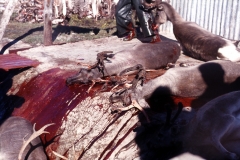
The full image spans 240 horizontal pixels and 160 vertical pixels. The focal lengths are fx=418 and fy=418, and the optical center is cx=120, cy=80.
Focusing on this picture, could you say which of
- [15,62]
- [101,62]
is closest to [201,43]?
[101,62]

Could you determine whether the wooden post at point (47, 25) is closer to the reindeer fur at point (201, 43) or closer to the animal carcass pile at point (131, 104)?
the animal carcass pile at point (131, 104)

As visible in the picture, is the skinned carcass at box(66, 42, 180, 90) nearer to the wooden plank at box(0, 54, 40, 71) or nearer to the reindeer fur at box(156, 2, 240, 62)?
the reindeer fur at box(156, 2, 240, 62)

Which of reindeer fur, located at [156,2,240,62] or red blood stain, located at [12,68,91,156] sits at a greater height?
reindeer fur, located at [156,2,240,62]

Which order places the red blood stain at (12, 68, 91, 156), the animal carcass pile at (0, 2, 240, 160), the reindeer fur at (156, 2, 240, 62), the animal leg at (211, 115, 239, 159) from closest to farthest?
1. the animal leg at (211, 115, 239, 159)
2. the animal carcass pile at (0, 2, 240, 160)
3. the red blood stain at (12, 68, 91, 156)
4. the reindeer fur at (156, 2, 240, 62)

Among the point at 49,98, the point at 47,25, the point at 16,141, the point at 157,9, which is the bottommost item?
the point at 16,141

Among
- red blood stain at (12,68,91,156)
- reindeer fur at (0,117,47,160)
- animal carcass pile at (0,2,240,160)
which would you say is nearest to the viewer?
animal carcass pile at (0,2,240,160)

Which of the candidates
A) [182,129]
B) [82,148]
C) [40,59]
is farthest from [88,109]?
[40,59]

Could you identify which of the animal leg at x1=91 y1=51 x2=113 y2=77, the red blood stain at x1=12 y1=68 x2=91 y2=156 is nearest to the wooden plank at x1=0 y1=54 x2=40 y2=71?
the red blood stain at x1=12 y1=68 x2=91 y2=156

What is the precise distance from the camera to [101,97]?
213 inches

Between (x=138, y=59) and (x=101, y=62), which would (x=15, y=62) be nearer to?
(x=101, y=62)

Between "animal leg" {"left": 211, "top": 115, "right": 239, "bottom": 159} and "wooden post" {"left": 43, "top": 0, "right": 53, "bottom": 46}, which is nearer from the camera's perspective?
"animal leg" {"left": 211, "top": 115, "right": 239, "bottom": 159}

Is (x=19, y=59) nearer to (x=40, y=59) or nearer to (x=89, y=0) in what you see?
(x=40, y=59)

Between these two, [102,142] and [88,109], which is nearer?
[102,142]

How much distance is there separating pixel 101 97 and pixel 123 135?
2.85ft
